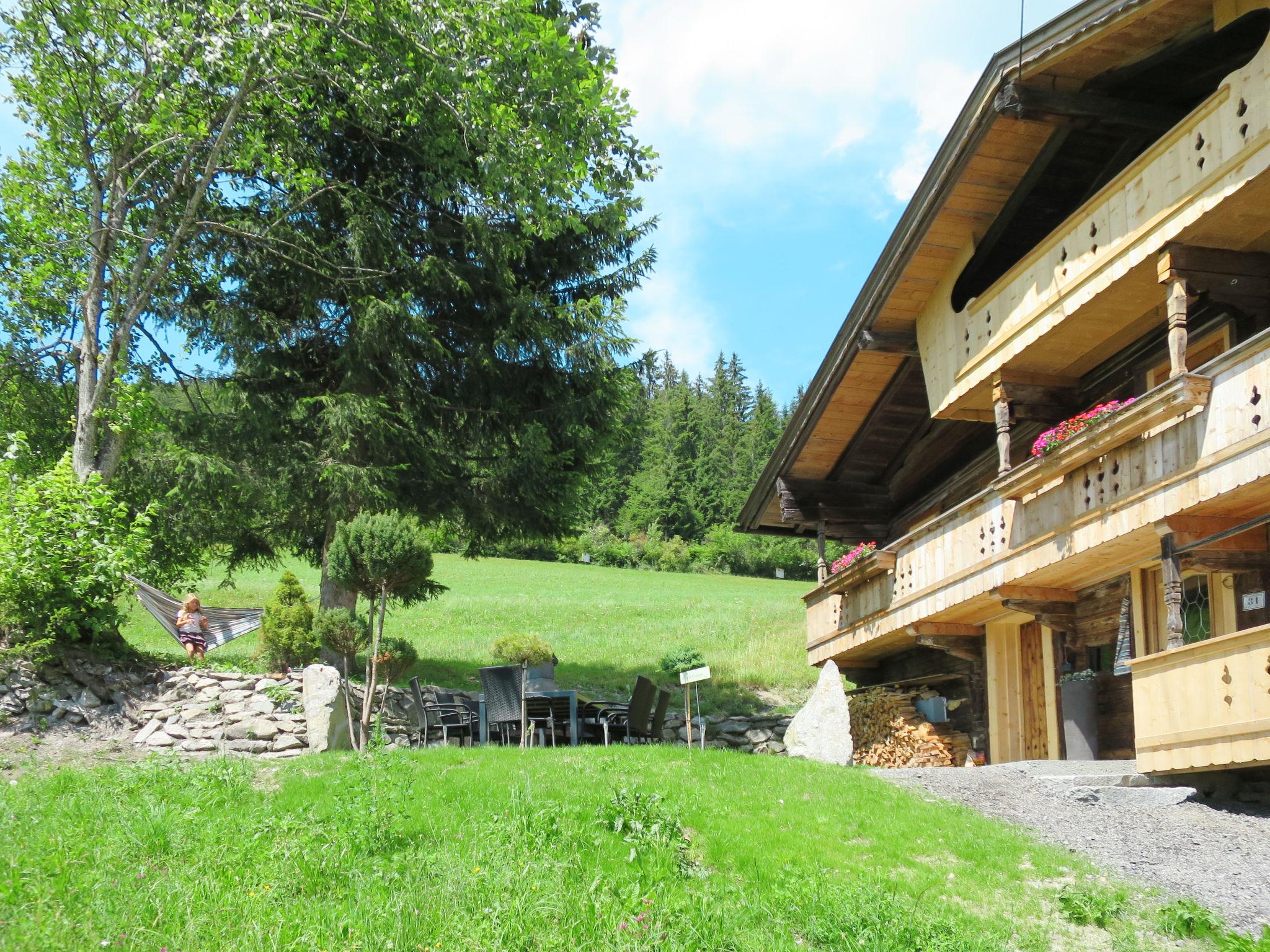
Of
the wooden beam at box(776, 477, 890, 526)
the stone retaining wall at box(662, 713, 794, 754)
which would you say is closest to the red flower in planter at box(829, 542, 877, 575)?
the wooden beam at box(776, 477, 890, 526)

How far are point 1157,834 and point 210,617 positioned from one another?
527 inches

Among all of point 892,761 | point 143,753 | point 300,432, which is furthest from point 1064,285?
point 300,432

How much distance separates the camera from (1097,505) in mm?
9562

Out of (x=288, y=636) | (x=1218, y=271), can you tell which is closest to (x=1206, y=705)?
(x=1218, y=271)

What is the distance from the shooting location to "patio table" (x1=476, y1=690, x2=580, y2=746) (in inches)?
493

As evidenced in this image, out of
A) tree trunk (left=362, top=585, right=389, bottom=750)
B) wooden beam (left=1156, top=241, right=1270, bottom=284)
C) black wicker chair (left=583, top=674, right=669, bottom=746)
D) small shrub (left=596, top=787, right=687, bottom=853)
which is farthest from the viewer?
black wicker chair (left=583, top=674, right=669, bottom=746)

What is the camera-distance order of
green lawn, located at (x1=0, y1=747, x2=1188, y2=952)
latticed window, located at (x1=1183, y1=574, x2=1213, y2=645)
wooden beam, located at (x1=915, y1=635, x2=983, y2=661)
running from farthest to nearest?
wooden beam, located at (x1=915, y1=635, x2=983, y2=661)
latticed window, located at (x1=1183, y1=574, x2=1213, y2=645)
green lawn, located at (x1=0, y1=747, x2=1188, y2=952)

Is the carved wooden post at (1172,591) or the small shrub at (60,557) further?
the small shrub at (60,557)

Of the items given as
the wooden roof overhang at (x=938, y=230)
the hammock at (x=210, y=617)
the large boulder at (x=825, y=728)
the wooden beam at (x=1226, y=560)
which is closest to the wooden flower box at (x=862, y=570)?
the wooden roof overhang at (x=938, y=230)

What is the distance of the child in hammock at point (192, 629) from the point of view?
1437 centimetres

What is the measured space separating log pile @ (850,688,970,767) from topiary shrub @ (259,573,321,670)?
823 centimetres

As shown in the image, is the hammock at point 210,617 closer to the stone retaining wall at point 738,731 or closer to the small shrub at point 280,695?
the small shrub at point 280,695

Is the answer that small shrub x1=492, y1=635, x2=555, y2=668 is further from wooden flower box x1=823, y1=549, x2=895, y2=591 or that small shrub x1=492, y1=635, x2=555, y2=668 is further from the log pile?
the log pile

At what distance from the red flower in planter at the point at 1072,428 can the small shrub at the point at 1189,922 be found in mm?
4608
